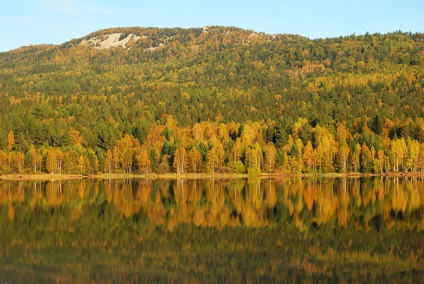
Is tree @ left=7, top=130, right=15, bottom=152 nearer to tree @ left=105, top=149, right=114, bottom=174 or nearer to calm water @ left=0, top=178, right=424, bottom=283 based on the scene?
tree @ left=105, top=149, right=114, bottom=174

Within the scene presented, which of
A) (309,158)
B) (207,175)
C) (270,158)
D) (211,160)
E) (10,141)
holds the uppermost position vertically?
(10,141)

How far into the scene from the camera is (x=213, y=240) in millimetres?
47188

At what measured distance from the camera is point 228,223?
187ft

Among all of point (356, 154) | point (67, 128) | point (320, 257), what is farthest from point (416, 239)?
point (67, 128)

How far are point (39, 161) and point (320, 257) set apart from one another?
129 metres

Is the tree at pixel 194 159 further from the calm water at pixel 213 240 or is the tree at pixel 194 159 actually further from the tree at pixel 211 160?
the calm water at pixel 213 240

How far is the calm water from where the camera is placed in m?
36.2

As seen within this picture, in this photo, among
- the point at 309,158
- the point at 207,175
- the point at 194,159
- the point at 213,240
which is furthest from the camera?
the point at 309,158

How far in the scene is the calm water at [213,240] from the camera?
36.2m

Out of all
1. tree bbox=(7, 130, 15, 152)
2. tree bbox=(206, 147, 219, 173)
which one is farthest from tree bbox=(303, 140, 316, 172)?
tree bbox=(7, 130, 15, 152)

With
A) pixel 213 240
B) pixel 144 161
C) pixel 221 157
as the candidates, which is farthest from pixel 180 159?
pixel 213 240

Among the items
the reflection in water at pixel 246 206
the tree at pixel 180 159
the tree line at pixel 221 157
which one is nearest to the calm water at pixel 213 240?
the reflection in water at pixel 246 206

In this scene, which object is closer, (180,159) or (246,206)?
(246,206)

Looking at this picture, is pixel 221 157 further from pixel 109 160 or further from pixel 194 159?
pixel 109 160
